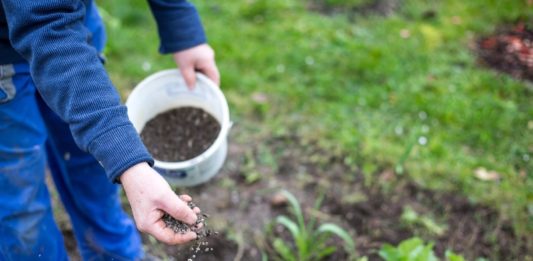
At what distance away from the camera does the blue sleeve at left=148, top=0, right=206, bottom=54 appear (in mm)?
1781

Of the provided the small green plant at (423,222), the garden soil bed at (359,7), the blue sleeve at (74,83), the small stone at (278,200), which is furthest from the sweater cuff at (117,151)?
the garden soil bed at (359,7)

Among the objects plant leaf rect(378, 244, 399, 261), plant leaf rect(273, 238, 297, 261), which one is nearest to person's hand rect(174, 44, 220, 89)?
plant leaf rect(273, 238, 297, 261)

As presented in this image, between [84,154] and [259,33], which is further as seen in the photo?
[259,33]

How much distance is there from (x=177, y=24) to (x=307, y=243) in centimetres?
104

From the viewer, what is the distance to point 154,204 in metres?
1.14

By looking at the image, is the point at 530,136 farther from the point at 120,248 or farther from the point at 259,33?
the point at 120,248

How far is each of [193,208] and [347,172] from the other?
1.57m

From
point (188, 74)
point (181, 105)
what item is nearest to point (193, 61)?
point (188, 74)

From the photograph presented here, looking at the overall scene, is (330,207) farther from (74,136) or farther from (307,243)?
(74,136)

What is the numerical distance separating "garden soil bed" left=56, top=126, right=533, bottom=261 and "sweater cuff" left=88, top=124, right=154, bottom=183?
107 centimetres

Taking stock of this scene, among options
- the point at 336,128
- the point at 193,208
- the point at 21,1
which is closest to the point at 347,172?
the point at 336,128

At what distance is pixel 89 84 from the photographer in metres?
1.21

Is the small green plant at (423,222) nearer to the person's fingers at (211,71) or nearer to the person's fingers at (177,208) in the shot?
the person's fingers at (211,71)

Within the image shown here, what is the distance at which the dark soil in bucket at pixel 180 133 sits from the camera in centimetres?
193
